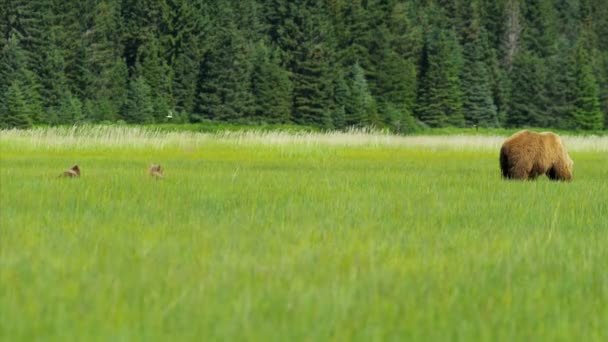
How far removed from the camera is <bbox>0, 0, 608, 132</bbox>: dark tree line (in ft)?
235

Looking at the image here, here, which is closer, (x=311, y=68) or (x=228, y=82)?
(x=228, y=82)

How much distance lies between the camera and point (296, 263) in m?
6.80

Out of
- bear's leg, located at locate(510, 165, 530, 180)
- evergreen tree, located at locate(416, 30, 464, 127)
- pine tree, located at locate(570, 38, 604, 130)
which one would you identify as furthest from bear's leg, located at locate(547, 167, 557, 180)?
pine tree, located at locate(570, 38, 604, 130)

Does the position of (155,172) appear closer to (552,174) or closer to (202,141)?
(552,174)

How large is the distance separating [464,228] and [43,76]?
213ft

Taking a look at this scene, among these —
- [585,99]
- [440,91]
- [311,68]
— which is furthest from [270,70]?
[585,99]

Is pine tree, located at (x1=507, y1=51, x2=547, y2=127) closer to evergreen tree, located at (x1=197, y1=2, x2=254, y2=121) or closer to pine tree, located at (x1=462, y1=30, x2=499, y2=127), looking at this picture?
pine tree, located at (x1=462, y1=30, x2=499, y2=127)

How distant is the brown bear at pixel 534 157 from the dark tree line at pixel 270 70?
48.9m

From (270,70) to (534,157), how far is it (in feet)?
191

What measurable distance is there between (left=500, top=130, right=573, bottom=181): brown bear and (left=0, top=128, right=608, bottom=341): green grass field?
336 centimetres

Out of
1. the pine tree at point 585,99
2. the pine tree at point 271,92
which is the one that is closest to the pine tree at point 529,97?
the pine tree at point 585,99

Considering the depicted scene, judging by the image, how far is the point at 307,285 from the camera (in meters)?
5.94

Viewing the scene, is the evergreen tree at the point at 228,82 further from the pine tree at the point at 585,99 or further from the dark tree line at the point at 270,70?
the pine tree at the point at 585,99

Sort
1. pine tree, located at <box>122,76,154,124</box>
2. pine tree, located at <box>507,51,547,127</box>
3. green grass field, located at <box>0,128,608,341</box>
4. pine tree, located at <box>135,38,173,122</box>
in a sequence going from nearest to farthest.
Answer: green grass field, located at <box>0,128,608,341</box> < pine tree, located at <box>122,76,154,124</box> < pine tree, located at <box>135,38,173,122</box> < pine tree, located at <box>507,51,547,127</box>
